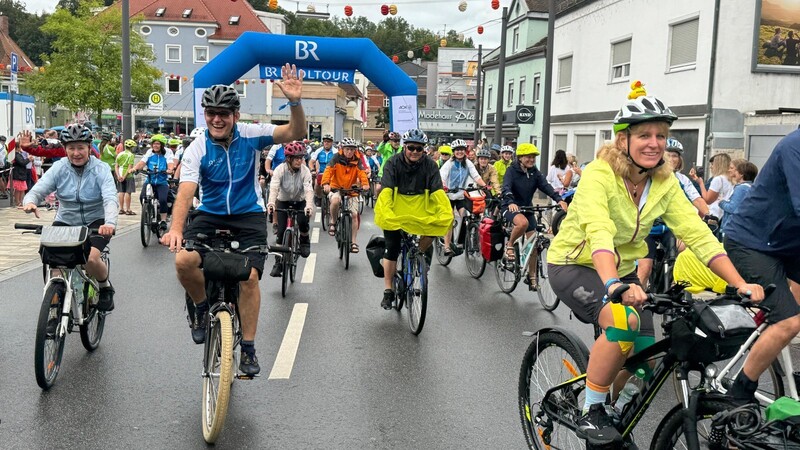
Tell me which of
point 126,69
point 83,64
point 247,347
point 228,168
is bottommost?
point 247,347

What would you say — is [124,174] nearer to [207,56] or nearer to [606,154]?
[606,154]

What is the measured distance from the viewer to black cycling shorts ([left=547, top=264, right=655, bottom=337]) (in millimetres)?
3676

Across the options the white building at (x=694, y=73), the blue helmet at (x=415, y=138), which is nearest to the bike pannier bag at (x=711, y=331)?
the blue helmet at (x=415, y=138)

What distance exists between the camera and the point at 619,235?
378cm

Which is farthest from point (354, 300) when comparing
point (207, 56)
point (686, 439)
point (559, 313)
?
point (207, 56)

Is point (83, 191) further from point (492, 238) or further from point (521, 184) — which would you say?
point (521, 184)

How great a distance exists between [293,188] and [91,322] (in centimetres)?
419

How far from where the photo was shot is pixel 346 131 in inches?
3671

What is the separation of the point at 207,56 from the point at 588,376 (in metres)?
68.5

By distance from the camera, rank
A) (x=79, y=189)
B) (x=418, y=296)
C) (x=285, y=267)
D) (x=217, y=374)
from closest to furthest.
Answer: (x=217, y=374)
(x=79, y=189)
(x=418, y=296)
(x=285, y=267)

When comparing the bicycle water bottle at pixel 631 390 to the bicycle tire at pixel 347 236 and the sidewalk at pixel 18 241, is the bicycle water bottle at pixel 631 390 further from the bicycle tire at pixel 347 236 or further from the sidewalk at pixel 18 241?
the bicycle tire at pixel 347 236

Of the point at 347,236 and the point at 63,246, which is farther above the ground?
the point at 63,246

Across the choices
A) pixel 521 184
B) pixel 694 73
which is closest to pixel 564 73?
pixel 694 73

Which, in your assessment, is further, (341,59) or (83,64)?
(83,64)
